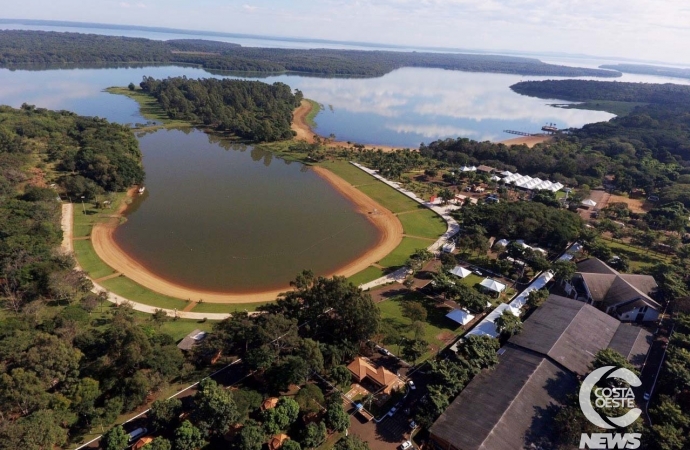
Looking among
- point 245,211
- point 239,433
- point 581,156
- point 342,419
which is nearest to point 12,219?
point 245,211

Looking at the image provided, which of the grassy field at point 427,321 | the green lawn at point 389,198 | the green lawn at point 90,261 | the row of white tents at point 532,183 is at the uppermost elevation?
the row of white tents at point 532,183

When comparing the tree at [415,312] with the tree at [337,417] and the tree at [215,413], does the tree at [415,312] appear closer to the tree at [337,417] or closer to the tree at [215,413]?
the tree at [337,417]

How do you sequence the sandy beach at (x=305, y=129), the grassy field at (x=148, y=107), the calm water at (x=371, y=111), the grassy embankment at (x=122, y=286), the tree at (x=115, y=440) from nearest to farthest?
the tree at (x=115, y=440) → the grassy embankment at (x=122, y=286) → the sandy beach at (x=305, y=129) → the grassy field at (x=148, y=107) → the calm water at (x=371, y=111)

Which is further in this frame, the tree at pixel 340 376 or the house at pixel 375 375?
the house at pixel 375 375

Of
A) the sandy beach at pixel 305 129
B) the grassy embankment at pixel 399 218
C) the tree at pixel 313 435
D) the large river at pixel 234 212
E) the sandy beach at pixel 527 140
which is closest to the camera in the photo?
the tree at pixel 313 435

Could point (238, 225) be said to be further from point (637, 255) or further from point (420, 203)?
point (637, 255)

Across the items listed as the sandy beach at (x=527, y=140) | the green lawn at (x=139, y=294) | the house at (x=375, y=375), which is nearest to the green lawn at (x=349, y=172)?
the green lawn at (x=139, y=294)

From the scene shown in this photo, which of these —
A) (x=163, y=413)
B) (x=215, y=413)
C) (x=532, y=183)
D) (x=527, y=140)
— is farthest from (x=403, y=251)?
(x=527, y=140)

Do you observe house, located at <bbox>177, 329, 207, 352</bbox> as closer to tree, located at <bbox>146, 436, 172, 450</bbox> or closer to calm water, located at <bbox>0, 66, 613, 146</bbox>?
tree, located at <bbox>146, 436, 172, 450</bbox>
